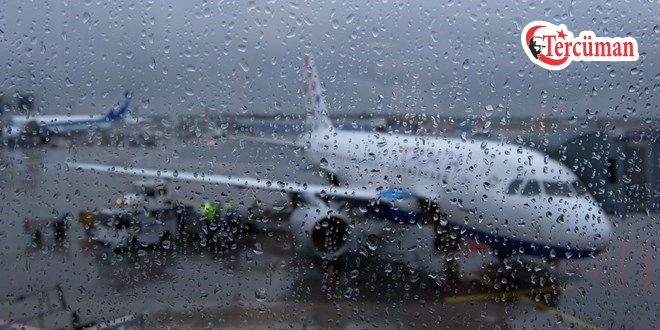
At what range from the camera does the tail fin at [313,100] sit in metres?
1.72

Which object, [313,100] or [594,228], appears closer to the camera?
[313,100]

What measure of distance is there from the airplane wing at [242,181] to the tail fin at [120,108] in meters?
0.15

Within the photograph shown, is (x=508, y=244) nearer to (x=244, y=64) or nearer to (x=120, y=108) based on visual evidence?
(x=244, y=64)

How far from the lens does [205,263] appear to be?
1.77 m

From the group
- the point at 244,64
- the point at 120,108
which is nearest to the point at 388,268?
the point at 244,64

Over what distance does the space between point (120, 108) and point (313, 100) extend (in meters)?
0.56

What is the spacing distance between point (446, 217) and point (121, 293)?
1014mm

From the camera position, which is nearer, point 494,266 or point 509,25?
point 509,25

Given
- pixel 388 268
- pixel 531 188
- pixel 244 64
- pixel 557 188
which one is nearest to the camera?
pixel 244 64

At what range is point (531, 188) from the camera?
205 centimetres

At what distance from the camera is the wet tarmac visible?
174cm

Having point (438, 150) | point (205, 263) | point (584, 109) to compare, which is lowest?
point (205, 263)

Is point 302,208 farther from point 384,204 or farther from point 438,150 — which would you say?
point 438,150

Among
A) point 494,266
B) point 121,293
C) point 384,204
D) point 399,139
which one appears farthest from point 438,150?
point 121,293
